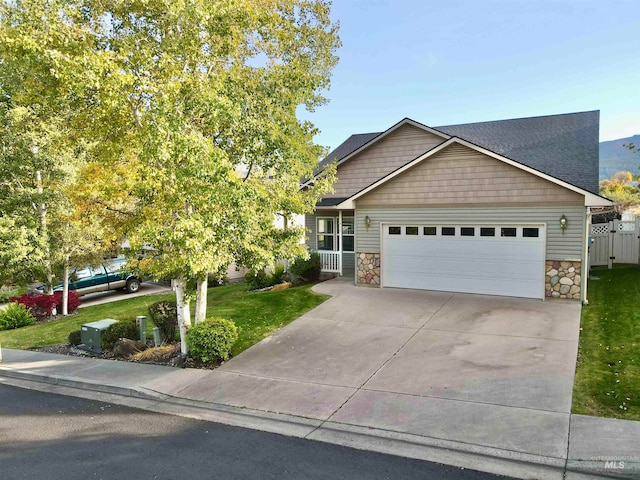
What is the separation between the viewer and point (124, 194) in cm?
924

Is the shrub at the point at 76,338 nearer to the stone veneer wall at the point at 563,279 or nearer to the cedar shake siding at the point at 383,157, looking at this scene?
the cedar shake siding at the point at 383,157

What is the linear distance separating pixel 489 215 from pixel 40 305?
53.2ft

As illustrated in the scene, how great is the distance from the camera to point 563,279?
40.2 feet

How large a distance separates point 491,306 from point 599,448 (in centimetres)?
711

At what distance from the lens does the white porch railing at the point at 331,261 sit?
17.9 m

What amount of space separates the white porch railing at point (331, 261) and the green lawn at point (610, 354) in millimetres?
8670

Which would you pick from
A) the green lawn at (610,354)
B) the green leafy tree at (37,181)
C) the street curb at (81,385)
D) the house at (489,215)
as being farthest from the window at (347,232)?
the street curb at (81,385)

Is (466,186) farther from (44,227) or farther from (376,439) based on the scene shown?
(44,227)

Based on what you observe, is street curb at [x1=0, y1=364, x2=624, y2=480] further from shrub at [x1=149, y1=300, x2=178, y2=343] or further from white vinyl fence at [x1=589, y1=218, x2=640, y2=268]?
white vinyl fence at [x1=589, y1=218, x2=640, y2=268]

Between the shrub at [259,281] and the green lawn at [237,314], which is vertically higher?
the shrub at [259,281]

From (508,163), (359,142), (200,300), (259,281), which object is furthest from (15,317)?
(508,163)

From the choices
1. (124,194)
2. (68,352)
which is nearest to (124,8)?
(124,194)

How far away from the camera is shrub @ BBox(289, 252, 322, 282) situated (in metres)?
16.7

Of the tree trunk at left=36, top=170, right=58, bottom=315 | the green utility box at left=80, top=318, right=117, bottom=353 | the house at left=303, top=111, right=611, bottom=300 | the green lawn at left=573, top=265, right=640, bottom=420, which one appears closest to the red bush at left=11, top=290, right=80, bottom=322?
the tree trunk at left=36, top=170, right=58, bottom=315
